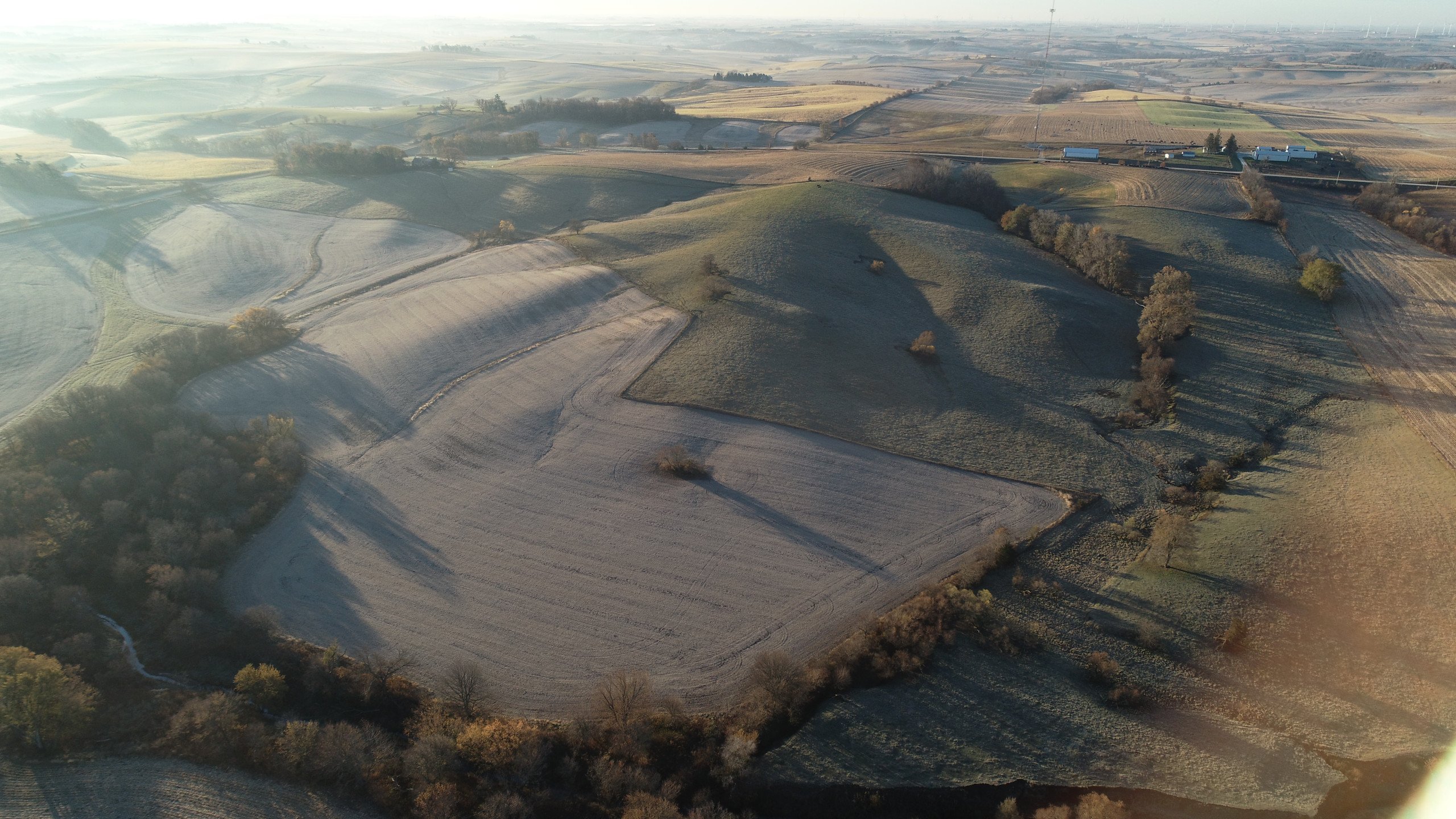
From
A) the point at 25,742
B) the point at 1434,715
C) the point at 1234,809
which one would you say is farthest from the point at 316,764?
the point at 1434,715

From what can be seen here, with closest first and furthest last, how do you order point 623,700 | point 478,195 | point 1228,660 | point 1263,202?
point 623,700, point 1228,660, point 1263,202, point 478,195

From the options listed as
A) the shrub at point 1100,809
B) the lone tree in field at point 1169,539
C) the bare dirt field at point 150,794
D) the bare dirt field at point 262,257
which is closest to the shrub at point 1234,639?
the lone tree in field at point 1169,539

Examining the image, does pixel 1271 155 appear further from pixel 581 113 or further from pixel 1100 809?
pixel 581 113

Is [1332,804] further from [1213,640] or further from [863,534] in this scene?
[863,534]

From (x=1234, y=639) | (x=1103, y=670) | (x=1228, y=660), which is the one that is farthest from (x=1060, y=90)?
(x=1103, y=670)

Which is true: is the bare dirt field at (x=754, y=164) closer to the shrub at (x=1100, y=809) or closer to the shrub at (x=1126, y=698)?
the shrub at (x=1126, y=698)

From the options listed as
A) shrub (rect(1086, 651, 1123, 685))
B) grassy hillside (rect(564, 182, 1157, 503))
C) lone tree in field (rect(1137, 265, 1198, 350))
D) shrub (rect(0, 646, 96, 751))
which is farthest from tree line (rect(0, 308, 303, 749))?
lone tree in field (rect(1137, 265, 1198, 350))
